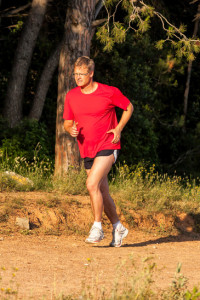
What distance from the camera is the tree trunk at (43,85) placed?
15.0 meters

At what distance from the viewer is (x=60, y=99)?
39.6 feet

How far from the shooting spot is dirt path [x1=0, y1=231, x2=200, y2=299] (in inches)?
195

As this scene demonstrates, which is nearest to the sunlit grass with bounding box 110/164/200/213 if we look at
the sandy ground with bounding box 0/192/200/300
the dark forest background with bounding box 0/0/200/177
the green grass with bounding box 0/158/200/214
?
the green grass with bounding box 0/158/200/214

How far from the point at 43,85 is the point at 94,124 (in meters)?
8.66

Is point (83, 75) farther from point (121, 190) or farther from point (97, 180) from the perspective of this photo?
point (121, 190)

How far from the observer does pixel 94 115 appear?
6.62 m

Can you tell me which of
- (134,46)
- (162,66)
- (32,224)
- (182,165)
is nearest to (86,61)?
(32,224)

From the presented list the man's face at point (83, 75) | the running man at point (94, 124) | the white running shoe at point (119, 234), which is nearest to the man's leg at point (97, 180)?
the running man at point (94, 124)

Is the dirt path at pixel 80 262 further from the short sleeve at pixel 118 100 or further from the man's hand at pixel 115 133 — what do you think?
the short sleeve at pixel 118 100

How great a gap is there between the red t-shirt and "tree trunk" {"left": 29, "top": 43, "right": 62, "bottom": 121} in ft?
27.2

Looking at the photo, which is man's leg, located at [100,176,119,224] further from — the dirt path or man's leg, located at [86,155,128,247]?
the dirt path

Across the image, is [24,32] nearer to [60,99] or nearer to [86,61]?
[60,99]

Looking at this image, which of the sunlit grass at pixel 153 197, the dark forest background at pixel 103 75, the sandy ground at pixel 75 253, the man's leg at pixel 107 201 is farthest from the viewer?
the dark forest background at pixel 103 75

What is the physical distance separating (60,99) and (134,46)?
592 cm
